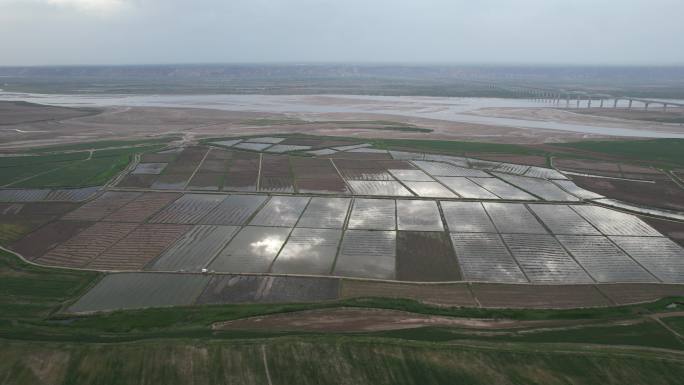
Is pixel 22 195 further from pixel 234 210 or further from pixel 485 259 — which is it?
pixel 485 259

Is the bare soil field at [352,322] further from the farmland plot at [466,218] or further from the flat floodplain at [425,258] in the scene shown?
the farmland plot at [466,218]

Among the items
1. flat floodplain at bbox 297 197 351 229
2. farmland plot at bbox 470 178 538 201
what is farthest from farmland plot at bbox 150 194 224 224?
farmland plot at bbox 470 178 538 201

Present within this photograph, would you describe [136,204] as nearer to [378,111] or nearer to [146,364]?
[146,364]

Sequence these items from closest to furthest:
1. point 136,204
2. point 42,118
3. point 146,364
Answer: point 146,364 < point 136,204 < point 42,118

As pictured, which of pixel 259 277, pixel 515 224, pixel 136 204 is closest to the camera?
pixel 259 277

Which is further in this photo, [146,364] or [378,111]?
[378,111]

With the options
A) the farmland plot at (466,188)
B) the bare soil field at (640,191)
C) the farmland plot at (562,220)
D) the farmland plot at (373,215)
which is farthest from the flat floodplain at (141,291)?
the bare soil field at (640,191)

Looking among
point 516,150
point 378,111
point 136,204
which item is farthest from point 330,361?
point 378,111
